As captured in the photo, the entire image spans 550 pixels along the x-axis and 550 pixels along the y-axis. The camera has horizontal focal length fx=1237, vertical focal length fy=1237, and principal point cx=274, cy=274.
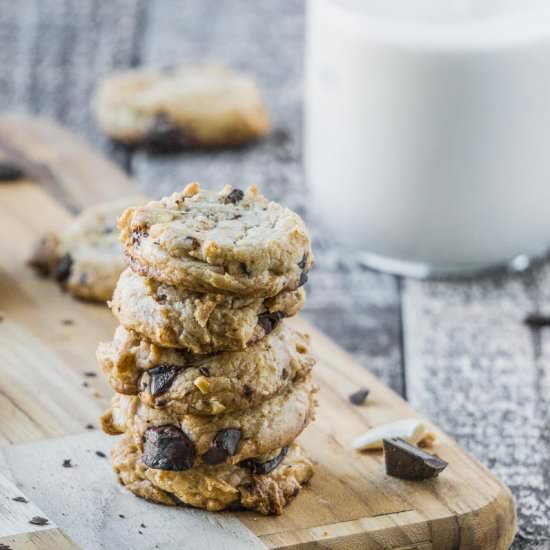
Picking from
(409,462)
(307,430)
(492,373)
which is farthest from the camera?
(492,373)

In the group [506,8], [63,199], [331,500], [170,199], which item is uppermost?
[506,8]

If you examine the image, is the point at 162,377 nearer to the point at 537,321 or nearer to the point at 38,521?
the point at 38,521

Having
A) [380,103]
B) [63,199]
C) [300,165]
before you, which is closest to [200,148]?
[300,165]

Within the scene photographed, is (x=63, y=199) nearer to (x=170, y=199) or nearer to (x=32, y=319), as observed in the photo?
(x=32, y=319)

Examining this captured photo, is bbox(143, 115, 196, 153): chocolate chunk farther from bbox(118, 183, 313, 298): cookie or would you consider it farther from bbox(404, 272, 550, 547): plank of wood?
bbox(118, 183, 313, 298): cookie

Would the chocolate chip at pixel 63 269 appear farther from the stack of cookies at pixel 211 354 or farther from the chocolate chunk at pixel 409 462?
the chocolate chunk at pixel 409 462

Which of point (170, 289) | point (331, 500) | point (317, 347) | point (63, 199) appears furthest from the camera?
point (63, 199)

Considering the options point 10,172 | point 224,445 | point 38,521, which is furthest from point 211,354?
point 10,172

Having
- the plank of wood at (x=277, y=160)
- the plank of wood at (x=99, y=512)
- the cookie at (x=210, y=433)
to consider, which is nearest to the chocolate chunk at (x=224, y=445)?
the cookie at (x=210, y=433)
